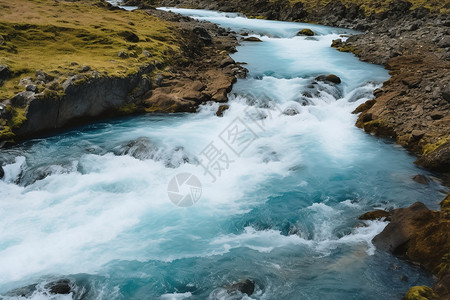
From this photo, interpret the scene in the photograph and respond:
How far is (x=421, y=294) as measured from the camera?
7703mm

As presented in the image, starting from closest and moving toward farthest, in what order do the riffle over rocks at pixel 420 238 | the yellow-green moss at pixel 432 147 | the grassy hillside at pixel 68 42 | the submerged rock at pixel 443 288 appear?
the submerged rock at pixel 443 288
the riffle over rocks at pixel 420 238
the yellow-green moss at pixel 432 147
the grassy hillside at pixel 68 42

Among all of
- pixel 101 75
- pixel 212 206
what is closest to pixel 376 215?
pixel 212 206

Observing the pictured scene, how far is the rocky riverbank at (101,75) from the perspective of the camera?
16500 mm

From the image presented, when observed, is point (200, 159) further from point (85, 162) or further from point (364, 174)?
point (364, 174)

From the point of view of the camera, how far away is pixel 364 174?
47.8ft

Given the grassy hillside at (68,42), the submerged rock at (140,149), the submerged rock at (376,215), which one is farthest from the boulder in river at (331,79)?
the submerged rock at (376,215)

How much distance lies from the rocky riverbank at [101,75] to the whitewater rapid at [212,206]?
948mm

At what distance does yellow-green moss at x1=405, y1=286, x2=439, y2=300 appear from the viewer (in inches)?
298

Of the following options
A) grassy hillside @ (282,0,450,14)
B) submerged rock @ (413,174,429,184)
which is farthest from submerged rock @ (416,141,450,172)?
grassy hillside @ (282,0,450,14)

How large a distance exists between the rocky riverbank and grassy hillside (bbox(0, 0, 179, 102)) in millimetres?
51

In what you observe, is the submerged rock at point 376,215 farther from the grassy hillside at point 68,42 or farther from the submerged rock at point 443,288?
the grassy hillside at point 68,42

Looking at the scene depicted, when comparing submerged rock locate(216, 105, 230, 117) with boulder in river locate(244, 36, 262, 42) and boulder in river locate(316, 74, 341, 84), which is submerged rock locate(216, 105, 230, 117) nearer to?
boulder in river locate(316, 74, 341, 84)

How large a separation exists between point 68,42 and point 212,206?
16.4 m

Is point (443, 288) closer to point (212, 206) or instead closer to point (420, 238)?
point (420, 238)
